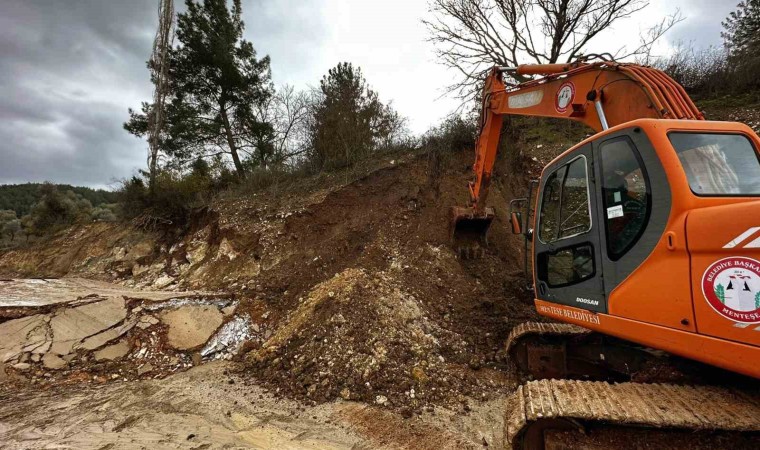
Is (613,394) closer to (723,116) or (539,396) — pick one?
(539,396)

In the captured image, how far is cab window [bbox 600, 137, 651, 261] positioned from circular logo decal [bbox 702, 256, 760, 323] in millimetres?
579

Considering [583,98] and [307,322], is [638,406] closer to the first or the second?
[583,98]

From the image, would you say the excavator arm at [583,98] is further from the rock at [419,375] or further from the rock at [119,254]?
the rock at [119,254]

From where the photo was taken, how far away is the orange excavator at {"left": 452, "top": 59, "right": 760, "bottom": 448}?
212 cm

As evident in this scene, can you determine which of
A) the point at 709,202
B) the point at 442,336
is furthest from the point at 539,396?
the point at 442,336

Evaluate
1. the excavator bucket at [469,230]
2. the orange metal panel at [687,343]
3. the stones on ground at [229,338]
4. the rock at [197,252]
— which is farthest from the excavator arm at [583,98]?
the rock at [197,252]

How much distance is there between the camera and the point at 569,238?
11.5ft

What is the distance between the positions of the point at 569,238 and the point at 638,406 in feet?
5.06

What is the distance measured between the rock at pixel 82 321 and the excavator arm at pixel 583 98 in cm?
611

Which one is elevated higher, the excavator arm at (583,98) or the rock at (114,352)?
the excavator arm at (583,98)

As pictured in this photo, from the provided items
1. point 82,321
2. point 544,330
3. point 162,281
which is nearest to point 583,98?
point 544,330

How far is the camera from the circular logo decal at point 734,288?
198cm

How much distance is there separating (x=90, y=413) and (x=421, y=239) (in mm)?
5518

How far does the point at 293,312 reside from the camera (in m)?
6.03
